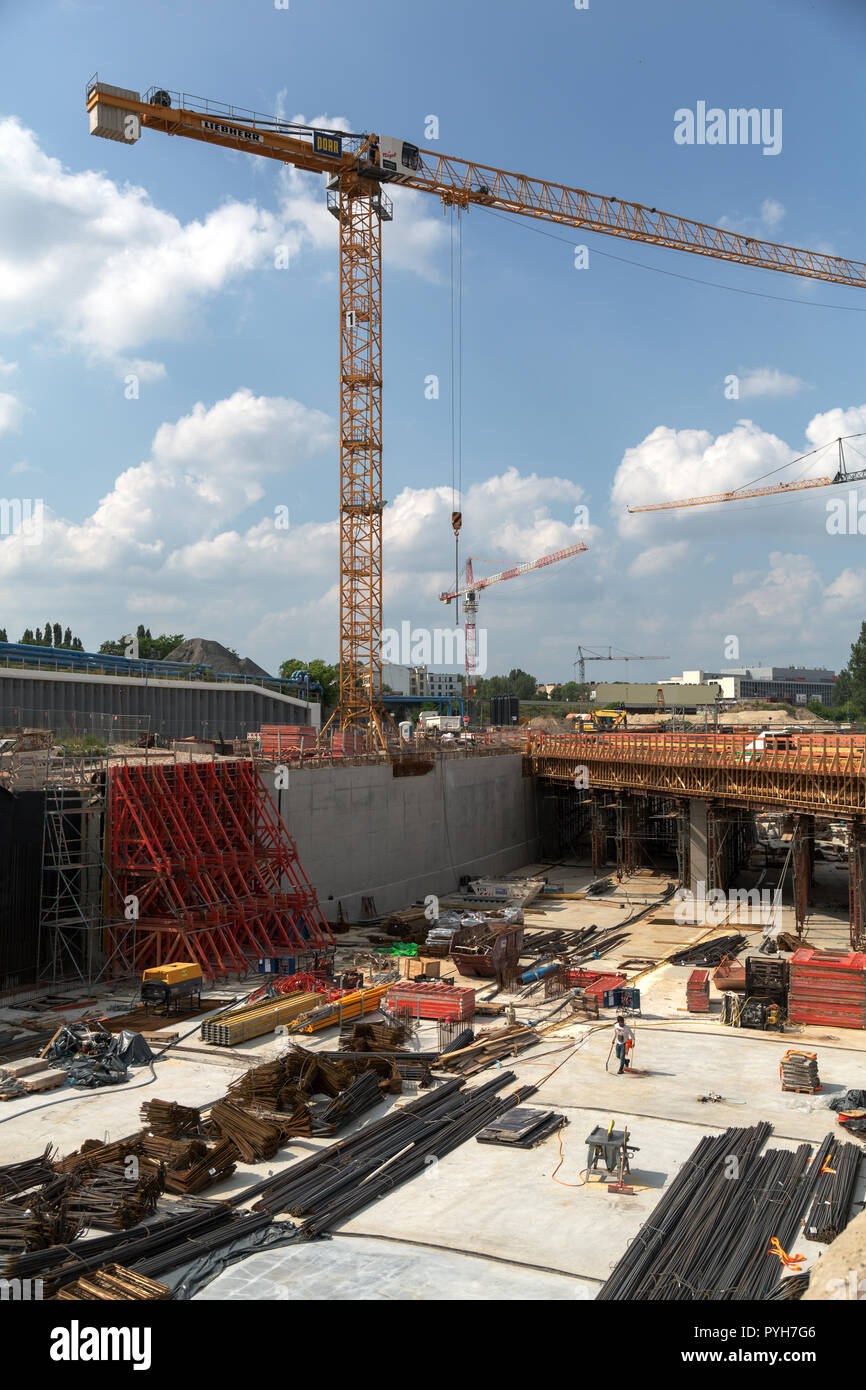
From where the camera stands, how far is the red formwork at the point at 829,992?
2273 centimetres

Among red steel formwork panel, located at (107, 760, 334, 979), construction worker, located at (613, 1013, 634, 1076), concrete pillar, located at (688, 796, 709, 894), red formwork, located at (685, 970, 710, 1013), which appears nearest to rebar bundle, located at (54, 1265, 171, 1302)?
construction worker, located at (613, 1013, 634, 1076)

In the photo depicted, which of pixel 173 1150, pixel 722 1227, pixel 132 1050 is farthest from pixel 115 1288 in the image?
pixel 132 1050

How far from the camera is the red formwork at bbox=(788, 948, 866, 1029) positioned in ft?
74.6

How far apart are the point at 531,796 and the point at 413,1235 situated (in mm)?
44230

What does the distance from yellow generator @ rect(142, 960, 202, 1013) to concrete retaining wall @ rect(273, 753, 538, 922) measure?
988cm

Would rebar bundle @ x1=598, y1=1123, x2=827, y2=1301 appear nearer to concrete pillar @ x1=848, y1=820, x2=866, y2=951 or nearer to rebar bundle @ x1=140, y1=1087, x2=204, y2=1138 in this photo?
rebar bundle @ x1=140, y1=1087, x2=204, y2=1138

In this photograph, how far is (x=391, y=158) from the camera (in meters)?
54.3

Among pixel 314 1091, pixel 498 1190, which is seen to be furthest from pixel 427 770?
pixel 498 1190

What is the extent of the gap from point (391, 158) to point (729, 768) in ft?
126

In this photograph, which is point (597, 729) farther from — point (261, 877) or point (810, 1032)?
point (810, 1032)

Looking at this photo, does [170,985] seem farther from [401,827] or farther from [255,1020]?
[401,827]

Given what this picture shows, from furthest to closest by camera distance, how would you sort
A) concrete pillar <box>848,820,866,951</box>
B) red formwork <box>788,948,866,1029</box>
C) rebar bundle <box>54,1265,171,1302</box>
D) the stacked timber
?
concrete pillar <box>848,820,866,951</box>
red formwork <box>788,948,866,1029</box>
the stacked timber
rebar bundle <box>54,1265,171,1302</box>

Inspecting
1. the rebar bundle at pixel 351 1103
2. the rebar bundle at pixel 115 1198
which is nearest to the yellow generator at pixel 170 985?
the rebar bundle at pixel 351 1103

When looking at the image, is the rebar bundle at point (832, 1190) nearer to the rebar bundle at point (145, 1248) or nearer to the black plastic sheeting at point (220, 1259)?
the black plastic sheeting at point (220, 1259)
